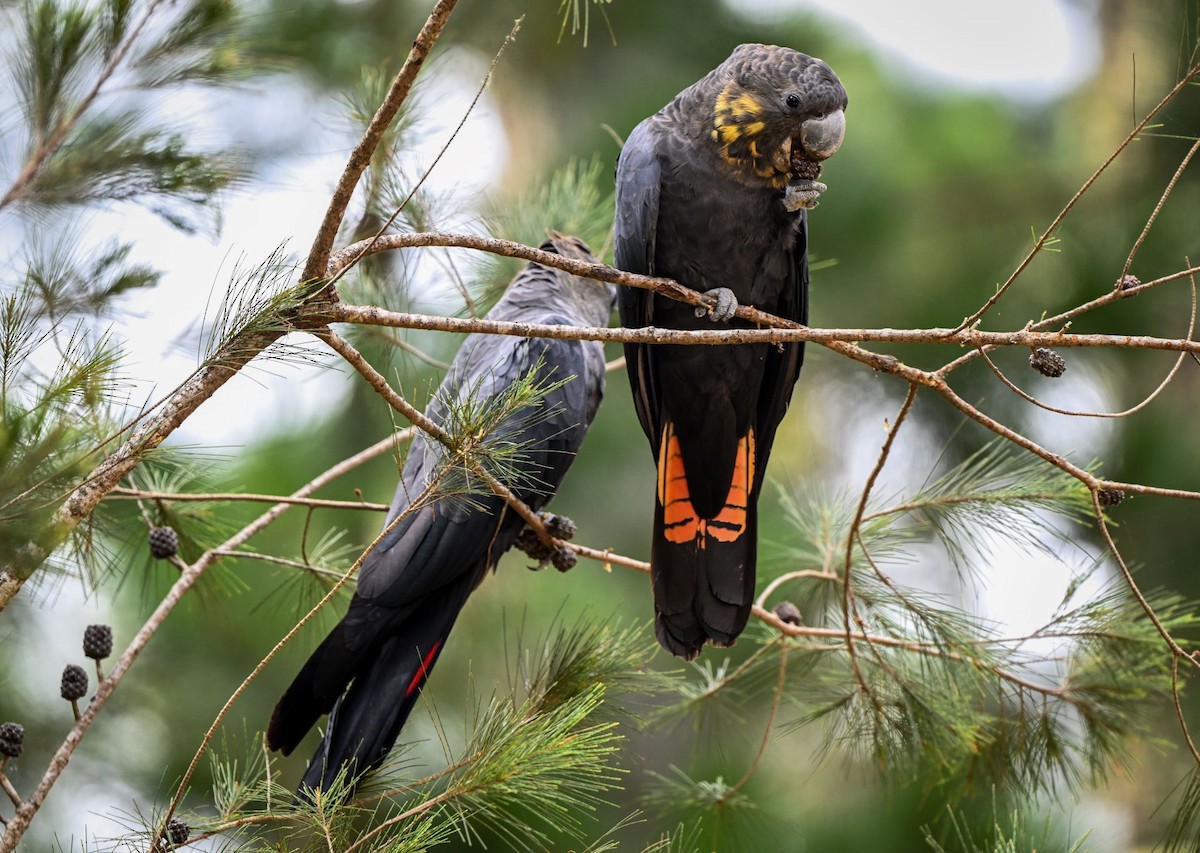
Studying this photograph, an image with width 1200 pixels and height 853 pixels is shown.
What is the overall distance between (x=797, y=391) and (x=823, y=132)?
490cm

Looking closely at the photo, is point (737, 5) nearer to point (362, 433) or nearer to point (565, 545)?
point (362, 433)

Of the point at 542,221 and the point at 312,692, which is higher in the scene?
the point at 542,221

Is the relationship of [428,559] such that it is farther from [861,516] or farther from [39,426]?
[39,426]

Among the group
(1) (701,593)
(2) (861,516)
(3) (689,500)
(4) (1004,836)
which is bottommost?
(4) (1004,836)

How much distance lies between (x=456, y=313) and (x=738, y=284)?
3.60 ft

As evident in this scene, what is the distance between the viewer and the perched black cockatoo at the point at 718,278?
7.96 feet

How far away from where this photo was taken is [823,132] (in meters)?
2.36

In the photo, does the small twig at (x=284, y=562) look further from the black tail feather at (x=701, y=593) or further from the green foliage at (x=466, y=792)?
the black tail feather at (x=701, y=593)

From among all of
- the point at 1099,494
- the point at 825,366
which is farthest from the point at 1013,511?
the point at 825,366

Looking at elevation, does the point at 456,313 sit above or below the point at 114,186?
below

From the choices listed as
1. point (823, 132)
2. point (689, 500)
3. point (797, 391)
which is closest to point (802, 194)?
point (823, 132)

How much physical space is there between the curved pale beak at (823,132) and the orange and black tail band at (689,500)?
0.75 m

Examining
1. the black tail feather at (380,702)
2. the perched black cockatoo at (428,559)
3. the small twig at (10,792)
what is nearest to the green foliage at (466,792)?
the small twig at (10,792)

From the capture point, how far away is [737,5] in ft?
20.7
